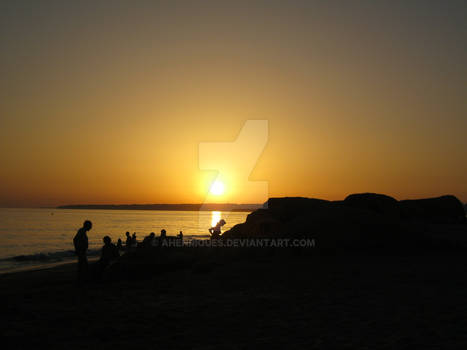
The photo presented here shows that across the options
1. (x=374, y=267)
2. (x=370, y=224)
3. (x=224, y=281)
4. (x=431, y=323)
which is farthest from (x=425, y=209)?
(x=431, y=323)

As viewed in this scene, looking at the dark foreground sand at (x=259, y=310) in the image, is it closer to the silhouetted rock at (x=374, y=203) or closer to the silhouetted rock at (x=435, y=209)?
the silhouetted rock at (x=374, y=203)

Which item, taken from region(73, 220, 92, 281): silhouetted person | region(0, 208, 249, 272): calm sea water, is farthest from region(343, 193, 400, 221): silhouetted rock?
region(73, 220, 92, 281): silhouetted person

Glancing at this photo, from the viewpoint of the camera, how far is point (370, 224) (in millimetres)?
20094

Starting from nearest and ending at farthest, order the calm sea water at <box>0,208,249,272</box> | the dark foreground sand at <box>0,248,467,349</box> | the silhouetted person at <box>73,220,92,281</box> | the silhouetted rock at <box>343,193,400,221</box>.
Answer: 1. the dark foreground sand at <box>0,248,467,349</box>
2. the silhouetted person at <box>73,220,92,281</box>
3. the calm sea water at <box>0,208,249,272</box>
4. the silhouetted rock at <box>343,193,400,221</box>

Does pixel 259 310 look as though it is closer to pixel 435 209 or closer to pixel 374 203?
pixel 374 203

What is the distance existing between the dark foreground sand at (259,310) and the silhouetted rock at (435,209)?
29502mm

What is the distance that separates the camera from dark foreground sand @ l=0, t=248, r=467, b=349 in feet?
23.1

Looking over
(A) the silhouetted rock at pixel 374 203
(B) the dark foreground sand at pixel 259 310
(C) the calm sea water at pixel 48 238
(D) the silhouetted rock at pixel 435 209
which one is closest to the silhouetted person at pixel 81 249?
(B) the dark foreground sand at pixel 259 310

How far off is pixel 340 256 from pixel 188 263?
684cm

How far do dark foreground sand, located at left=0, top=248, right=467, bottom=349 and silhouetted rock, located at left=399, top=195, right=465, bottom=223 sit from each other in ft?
96.8

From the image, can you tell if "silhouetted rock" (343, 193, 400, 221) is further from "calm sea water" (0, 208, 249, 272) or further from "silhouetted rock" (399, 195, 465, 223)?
"calm sea water" (0, 208, 249, 272)

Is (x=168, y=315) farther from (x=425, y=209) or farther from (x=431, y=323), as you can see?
(x=425, y=209)

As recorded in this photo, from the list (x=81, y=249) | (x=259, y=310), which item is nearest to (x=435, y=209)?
(x=81, y=249)

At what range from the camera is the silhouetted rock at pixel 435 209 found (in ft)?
141
